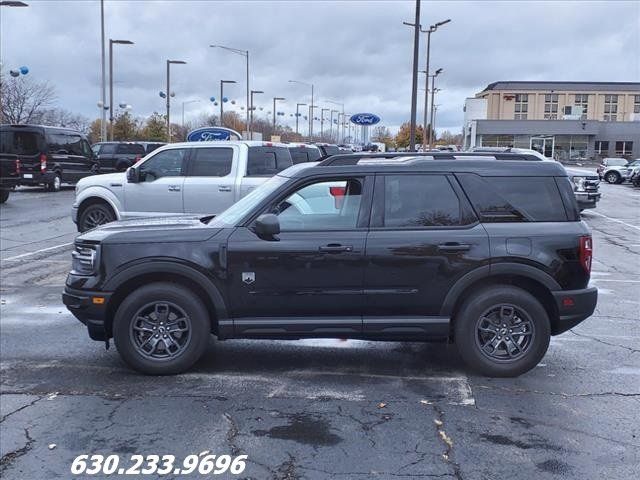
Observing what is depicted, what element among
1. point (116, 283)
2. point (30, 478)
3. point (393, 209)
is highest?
point (393, 209)

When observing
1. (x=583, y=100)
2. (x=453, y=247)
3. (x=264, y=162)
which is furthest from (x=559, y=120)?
(x=453, y=247)

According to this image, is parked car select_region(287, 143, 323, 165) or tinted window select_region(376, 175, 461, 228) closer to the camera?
tinted window select_region(376, 175, 461, 228)

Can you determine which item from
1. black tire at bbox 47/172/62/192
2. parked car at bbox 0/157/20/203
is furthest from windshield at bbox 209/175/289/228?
black tire at bbox 47/172/62/192

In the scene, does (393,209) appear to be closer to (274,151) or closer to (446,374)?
(446,374)

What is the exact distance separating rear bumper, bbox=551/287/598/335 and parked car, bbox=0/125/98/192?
21871mm

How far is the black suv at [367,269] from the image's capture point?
5.61 metres

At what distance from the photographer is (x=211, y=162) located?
39.6 feet

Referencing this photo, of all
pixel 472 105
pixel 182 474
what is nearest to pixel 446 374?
pixel 182 474

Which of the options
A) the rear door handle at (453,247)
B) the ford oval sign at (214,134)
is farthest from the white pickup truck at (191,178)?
the ford oval sign at (214,134)

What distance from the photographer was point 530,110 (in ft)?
341

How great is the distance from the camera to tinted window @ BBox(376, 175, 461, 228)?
18.9 ft

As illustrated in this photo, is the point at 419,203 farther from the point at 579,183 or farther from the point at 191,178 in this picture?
the point at 579,183

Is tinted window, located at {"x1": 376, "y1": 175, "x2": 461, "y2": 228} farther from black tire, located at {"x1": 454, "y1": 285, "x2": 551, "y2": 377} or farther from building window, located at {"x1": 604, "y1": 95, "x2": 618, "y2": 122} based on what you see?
building window, located at {"x1": 604, "y1": 95, "x2": 618, "y2": 122}

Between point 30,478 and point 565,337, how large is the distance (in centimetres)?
533
